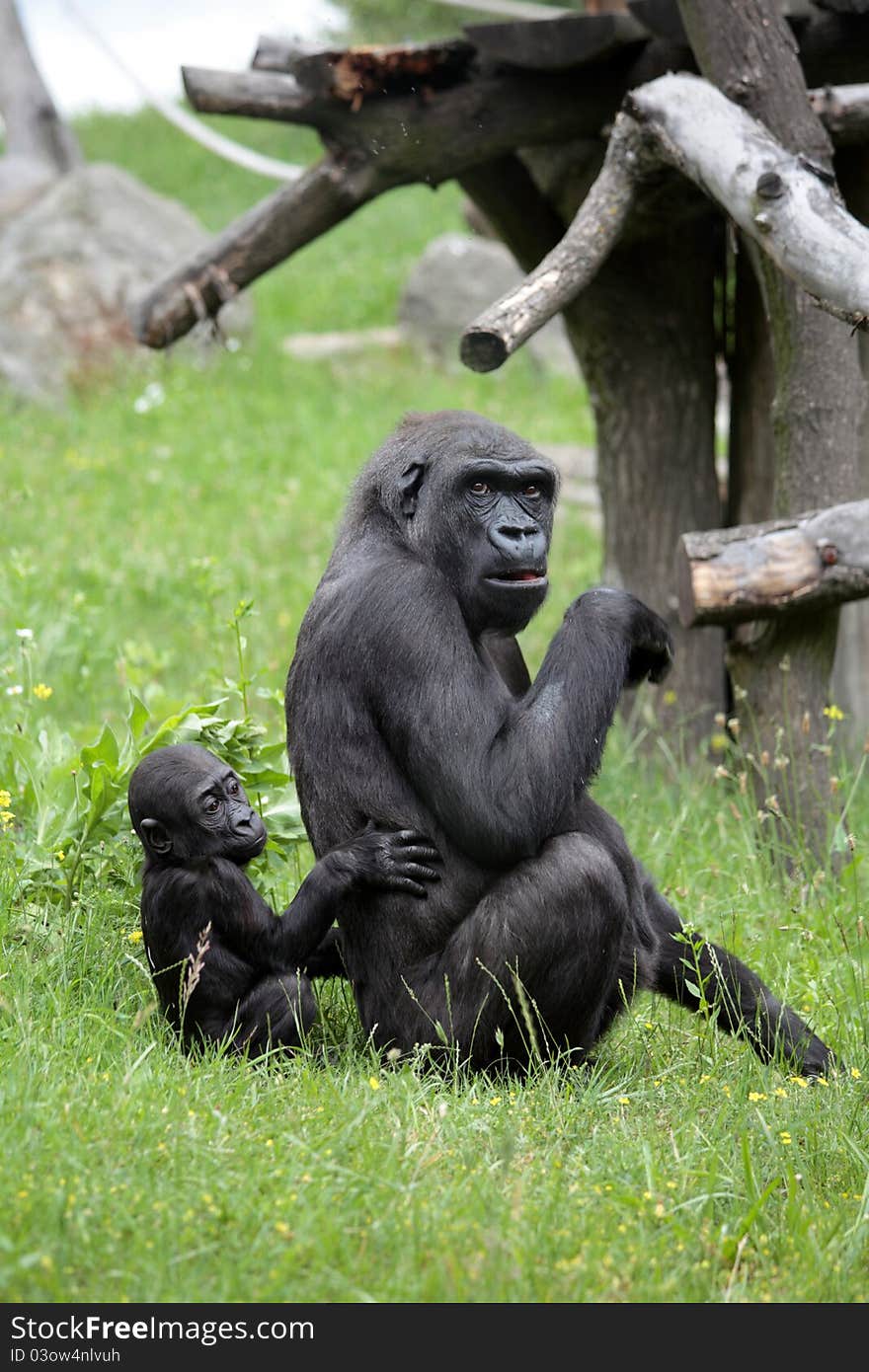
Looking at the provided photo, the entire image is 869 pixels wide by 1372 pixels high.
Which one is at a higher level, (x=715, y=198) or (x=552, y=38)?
(x=552, y=38)

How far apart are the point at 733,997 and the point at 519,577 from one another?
1.31 m

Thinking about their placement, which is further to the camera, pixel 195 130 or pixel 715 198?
pixel 195 130

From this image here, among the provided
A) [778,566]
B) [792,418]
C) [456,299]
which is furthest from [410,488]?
[456,299]

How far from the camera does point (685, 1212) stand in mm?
3096

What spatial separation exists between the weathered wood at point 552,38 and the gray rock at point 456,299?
878cm

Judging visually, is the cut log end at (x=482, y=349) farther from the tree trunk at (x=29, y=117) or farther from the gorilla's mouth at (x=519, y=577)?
the tree trunk at (x=29, y=117)

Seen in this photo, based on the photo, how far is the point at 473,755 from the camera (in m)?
3.73

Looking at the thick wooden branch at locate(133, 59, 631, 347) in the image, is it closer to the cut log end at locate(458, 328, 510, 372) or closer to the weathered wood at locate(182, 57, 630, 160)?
the weathered wood at locate(182, 57, 630, 160)

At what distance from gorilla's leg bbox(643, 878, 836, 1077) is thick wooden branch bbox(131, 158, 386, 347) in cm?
299

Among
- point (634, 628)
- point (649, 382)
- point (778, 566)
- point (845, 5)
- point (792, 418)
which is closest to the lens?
point (634, 628)

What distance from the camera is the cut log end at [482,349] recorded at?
4332mm

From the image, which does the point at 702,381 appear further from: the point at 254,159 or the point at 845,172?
the point at 254,159

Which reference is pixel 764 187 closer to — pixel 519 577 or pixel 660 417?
pixel 519 577

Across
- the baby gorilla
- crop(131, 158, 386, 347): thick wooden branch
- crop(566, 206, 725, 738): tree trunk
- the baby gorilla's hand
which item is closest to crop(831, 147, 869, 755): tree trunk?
crop(566, 206, 725, 738): tree trunk
